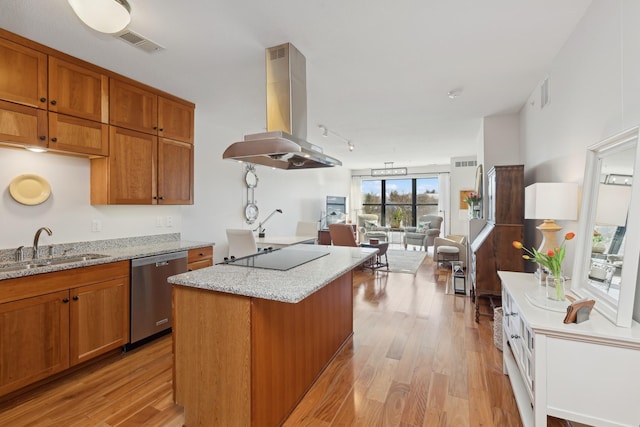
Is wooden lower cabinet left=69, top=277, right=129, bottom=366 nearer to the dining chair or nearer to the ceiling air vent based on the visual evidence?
the dining chair

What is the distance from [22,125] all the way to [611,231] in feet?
12.5

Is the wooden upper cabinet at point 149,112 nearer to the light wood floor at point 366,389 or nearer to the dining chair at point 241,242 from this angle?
the dining chair at point 241,242

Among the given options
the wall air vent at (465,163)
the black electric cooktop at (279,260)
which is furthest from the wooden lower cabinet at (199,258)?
the wall air vent at (465,163)

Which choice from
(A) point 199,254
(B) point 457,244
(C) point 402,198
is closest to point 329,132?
(A) point 199,254

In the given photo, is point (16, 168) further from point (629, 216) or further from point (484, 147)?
point (484, 147)

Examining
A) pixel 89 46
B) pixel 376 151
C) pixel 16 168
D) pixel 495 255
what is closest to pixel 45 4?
pixel 89 46

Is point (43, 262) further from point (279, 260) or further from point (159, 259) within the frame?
point (279, 260)

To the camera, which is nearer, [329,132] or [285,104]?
[285,104]

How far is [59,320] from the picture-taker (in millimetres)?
2152

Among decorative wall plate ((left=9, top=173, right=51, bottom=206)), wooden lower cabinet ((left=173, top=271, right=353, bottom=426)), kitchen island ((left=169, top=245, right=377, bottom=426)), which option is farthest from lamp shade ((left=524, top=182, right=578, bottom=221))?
decorative wall plate ((left=9, top=173, right=51, bottom=206))

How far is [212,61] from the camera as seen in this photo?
99.7 inches

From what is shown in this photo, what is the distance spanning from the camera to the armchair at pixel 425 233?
7.85m

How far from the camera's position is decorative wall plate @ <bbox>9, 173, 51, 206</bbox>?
234 centimetres

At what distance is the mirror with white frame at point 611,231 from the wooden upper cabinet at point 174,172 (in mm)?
3556
